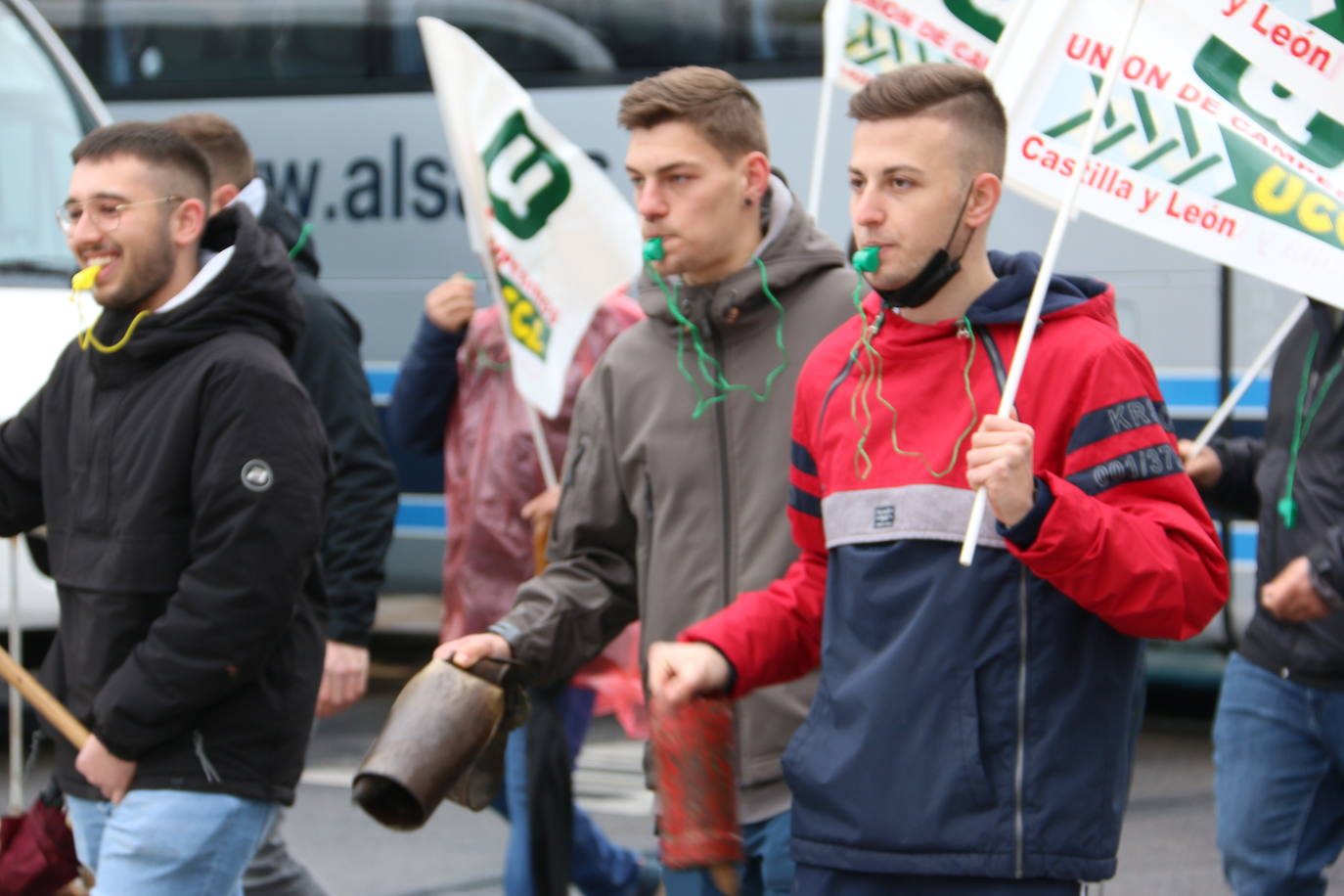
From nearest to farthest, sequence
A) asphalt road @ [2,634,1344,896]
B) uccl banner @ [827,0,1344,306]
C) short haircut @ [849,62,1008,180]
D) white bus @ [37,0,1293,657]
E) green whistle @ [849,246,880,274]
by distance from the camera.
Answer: green whistle @ [849,246,880,274]
short haircut @ [849,62,1008,180]
uccl banner @ [827,0,1344,306]
asphalt road @ [2,634,1344,896]
white bus @ [37,0,1293,657]

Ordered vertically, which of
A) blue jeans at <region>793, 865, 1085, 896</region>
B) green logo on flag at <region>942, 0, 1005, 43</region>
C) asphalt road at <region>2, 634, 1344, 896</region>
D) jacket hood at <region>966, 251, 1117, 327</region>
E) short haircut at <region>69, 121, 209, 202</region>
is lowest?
asphalt road at <region>2, 634, 1344, 896</region>

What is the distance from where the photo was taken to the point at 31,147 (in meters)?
8.30

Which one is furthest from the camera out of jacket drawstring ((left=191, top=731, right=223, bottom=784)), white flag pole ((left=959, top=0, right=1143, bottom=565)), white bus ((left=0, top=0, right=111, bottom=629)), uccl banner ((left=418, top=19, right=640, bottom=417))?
white bus ((left=0, top=0, right=111, bottom=629))

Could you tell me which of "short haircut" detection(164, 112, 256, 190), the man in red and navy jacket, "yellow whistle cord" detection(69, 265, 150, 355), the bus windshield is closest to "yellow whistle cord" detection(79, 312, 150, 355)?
"yellow whistle cord" detection(69, 265, 150, 355)

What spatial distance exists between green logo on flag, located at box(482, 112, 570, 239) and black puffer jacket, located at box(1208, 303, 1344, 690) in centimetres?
178

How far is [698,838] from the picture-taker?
10.7 ft

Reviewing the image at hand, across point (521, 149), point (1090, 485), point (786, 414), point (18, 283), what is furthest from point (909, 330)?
point (18, 283)

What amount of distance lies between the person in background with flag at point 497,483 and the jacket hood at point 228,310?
114cm

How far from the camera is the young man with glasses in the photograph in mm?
3676

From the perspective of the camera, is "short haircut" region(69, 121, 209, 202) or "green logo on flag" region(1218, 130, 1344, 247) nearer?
"green logo on flag" region(1218, 130, 1344, 247)

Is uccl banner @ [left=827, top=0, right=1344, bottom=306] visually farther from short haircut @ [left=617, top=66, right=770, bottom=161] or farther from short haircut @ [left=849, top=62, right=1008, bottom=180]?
short haircut @ [left=617, top=66, right=770, bottom=161]

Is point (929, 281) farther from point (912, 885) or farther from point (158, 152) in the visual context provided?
point (158, 152)

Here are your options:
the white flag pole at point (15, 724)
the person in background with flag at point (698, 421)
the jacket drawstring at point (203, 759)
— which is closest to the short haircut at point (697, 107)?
the person in background with flag at point (698, 421)

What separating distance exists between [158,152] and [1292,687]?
2.41 meters
